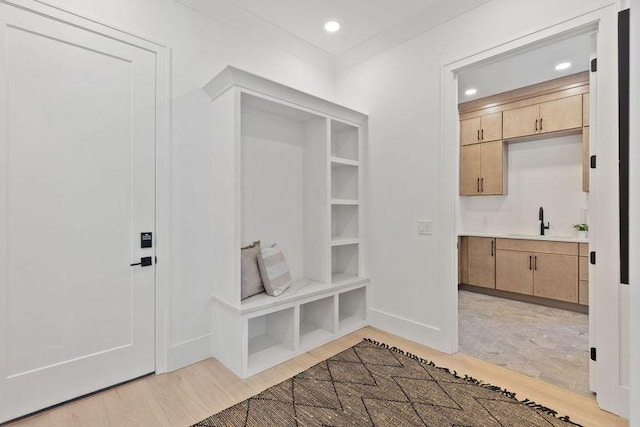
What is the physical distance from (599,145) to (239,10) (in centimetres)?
288

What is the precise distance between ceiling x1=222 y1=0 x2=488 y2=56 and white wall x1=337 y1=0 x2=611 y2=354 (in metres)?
0.12

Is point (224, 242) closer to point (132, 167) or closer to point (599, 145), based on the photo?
point (132, 167)

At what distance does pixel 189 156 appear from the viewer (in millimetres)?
2549

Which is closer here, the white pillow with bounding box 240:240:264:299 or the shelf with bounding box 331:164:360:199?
the white pillow with bounding box 240:240:264:299

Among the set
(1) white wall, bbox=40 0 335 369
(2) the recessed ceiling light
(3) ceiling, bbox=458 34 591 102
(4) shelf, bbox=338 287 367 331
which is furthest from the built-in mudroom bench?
(1) white wall, bbox=40 0 335 369

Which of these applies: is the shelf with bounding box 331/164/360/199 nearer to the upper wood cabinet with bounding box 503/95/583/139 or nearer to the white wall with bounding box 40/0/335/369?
the white wall with bounding box 40/0/335/369

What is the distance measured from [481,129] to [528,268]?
81.9 inches

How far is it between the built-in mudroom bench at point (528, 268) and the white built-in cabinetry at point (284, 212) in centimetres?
224

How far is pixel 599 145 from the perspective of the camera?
79.4 inches

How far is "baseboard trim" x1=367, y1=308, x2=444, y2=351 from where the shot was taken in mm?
2809

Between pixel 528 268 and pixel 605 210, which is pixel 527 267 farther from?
pixel 605 210

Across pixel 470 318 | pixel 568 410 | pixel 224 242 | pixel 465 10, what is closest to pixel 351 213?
pixel 224 242

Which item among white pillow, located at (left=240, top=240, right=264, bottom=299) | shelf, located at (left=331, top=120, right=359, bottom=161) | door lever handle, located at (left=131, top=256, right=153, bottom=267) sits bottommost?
white pillow, located at (left=240, top=240, right=264, bottom=299)

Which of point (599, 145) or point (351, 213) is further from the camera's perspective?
point (351, 213)
